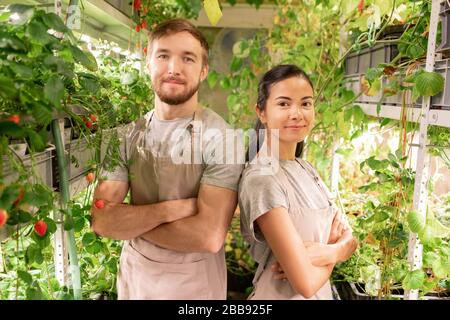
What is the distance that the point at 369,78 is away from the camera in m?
1.59

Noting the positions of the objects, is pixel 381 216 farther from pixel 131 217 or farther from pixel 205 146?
pixel 131 217

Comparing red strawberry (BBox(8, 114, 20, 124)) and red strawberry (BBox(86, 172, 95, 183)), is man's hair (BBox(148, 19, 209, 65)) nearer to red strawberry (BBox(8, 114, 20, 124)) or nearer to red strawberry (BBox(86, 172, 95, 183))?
red strawberry (BBox(86, 172, 95, 183))

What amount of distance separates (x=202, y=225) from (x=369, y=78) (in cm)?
79

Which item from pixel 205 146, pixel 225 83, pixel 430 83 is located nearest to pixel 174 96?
pixel 205 146

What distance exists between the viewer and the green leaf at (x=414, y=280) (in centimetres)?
144

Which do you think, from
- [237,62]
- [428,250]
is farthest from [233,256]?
[428,250]

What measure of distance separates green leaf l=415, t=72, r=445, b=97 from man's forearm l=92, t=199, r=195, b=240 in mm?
729

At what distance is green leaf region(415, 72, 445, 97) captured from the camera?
1.34m

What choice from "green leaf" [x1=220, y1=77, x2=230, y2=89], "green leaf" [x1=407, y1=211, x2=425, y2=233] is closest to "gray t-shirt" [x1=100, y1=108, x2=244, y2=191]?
"green leaf" [x1=407, y1=211, x2=425, y2=233]

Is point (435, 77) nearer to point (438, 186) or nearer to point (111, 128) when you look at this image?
point (111, 128)

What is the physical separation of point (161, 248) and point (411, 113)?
90 cm

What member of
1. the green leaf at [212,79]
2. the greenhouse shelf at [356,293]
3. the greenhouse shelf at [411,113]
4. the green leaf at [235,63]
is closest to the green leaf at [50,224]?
the greenhouse shelf at [411,113]

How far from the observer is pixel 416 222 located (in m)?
1.39

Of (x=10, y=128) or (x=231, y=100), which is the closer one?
(x=10, y=128)
